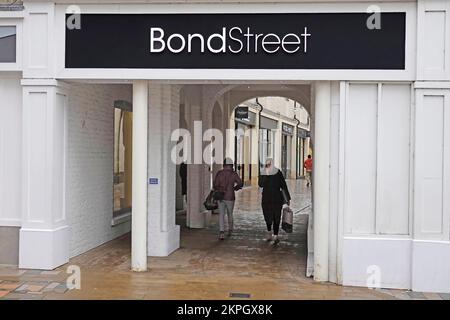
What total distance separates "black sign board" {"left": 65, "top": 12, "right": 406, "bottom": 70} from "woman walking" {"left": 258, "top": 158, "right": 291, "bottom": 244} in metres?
3.69

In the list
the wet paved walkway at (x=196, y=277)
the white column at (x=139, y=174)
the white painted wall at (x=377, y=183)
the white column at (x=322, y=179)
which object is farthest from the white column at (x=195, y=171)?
the white painted wall at (x=377, y=183)

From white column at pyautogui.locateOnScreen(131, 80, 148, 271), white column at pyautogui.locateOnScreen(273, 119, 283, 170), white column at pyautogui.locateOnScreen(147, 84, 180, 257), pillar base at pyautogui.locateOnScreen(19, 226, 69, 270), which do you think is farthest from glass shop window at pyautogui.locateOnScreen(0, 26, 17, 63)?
white column at pyautogui.locateOnScreen(273, 119, 283, 170)

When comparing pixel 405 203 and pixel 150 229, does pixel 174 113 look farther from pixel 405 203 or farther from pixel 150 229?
pixel 405 203

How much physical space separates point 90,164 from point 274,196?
151 inches

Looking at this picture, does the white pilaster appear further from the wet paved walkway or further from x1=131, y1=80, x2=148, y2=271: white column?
the wet paved walkway

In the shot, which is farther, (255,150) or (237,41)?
(255,150)

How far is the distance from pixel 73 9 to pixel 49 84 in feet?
3.91

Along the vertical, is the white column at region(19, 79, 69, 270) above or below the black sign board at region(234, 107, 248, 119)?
below

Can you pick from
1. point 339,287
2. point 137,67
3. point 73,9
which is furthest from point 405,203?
point 73,9

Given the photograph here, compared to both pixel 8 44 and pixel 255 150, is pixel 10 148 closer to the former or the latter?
pixel 8 44

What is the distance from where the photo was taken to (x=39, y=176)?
304 inches

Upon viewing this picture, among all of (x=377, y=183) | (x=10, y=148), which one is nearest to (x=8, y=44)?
(x=10, y=148)

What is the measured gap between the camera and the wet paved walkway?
6.65m

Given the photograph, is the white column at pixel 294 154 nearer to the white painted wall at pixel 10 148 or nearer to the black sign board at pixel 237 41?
the black sign board at pixel 237 41
